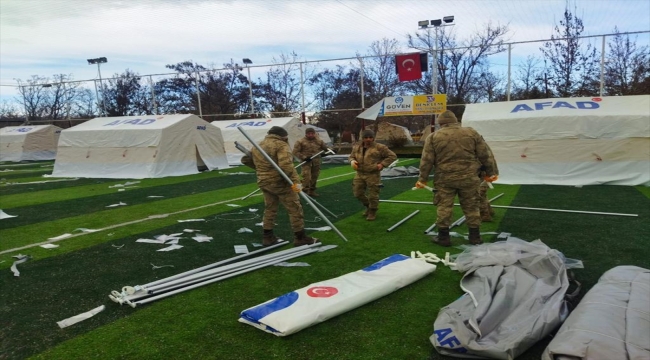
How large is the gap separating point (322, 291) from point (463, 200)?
298 centimetres

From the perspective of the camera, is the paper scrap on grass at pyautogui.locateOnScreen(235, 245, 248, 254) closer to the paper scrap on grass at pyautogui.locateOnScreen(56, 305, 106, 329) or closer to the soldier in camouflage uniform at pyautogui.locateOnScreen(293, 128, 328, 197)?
the paper scrap on grass at pyautogui.locateOnScreen(56, 305, 106, 329)

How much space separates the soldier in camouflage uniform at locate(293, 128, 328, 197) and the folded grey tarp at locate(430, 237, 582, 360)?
253 inches

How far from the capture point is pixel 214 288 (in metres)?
4.68

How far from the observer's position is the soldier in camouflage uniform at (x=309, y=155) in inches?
428

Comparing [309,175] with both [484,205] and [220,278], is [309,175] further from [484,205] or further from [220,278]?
[220,278]

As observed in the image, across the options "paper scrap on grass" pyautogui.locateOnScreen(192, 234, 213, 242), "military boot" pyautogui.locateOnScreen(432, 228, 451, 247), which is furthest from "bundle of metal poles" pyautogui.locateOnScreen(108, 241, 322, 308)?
"military boot" pyautogui.locateOnScreen(432, 228, 451, 247)

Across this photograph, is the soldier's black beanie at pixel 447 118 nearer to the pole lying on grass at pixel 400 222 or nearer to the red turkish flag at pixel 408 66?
the pole lying on grass at pixel 400 222

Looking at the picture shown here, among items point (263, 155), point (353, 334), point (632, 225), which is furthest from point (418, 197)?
point (353, 334)

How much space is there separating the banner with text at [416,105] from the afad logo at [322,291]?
55.0 ft

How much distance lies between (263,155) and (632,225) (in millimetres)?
6203

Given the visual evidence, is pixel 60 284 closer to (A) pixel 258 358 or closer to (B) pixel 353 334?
(A) pixel 258 358

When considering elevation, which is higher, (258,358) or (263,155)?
(263,155)

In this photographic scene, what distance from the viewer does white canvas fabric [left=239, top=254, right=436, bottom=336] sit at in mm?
3570

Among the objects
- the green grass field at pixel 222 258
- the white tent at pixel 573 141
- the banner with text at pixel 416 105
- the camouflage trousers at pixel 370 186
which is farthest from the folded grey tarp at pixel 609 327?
the banner with text at pixel 416 105
